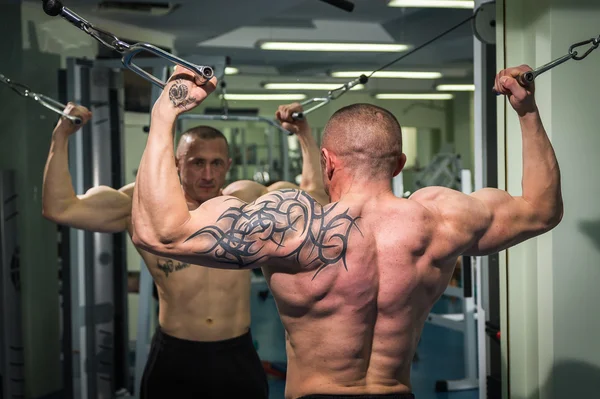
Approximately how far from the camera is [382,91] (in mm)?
3938

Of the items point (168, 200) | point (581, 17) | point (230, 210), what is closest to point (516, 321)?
point (581, 17)

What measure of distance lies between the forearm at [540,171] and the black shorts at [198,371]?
5.05 feet

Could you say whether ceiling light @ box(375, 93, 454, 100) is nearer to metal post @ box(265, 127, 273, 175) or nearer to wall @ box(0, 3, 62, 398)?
metal post @ box(265, 127, 273, 175)

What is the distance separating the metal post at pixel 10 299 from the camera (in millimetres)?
3918

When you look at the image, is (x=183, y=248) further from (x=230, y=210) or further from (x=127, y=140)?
(x=127, y=140)

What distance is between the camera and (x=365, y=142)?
1809 mm

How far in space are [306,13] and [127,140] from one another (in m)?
1.34

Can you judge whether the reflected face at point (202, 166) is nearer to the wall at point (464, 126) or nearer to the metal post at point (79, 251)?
the metal post at point (79, 251)

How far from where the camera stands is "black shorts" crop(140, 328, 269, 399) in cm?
293

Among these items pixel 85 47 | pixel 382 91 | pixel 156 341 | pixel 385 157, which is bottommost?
pixel 156 341

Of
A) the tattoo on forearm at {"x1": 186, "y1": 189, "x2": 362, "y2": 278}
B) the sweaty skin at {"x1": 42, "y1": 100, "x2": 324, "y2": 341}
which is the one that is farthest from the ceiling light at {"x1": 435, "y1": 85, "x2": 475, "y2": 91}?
the tattoo on forearm at {"x1": 186, "y1": 189, "x2": 362, "y2": 278}

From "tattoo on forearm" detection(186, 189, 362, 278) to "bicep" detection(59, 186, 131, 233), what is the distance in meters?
1.13

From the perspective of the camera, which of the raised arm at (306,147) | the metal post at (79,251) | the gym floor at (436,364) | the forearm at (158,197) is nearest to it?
the forearm at (158,197)

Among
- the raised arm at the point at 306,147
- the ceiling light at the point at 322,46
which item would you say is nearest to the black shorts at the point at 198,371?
the raised arm at the point at 306,147
